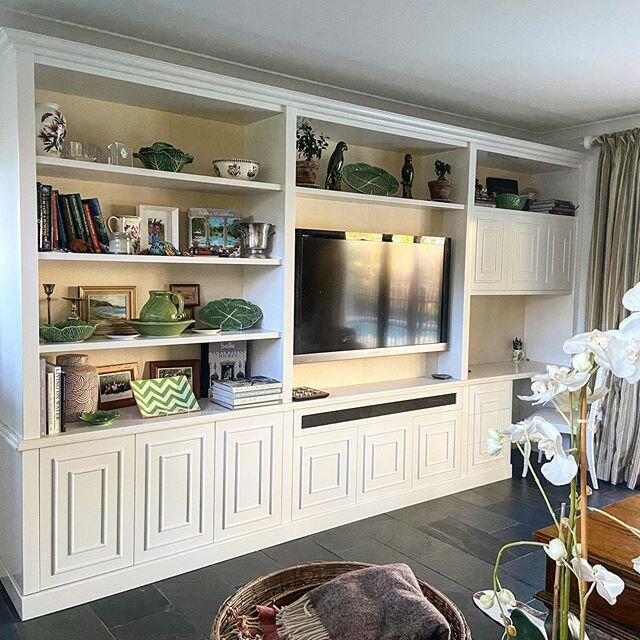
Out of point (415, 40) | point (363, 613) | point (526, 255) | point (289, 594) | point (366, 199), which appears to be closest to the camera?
point (363, 613)

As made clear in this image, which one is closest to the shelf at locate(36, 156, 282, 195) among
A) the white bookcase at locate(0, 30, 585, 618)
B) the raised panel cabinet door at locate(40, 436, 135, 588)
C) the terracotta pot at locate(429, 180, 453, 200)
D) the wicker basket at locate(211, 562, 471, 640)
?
the white bookcase at locate(0, 30, 585, 618)

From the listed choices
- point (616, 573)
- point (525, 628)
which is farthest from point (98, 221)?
point (525, 628)

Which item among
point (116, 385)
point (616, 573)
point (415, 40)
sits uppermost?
point (415, 40)

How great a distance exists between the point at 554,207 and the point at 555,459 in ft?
14.5

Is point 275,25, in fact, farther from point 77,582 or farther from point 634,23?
point 77,582

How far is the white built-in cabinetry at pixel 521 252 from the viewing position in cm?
441

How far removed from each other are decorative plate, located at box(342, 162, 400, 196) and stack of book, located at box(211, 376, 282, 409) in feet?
4.36

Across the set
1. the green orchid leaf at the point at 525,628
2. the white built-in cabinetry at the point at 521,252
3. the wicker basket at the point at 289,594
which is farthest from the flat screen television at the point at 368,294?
the green orchid leaf at the point at 525,628

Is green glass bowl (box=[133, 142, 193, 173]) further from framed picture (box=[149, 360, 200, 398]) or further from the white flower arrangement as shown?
the white flower arrangement

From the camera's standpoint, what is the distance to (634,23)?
2.93 metres

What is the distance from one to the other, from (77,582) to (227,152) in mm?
2279

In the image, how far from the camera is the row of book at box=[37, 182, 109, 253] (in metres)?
2.74

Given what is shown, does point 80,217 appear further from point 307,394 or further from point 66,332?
point 307,394

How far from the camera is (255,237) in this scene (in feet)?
11.2
